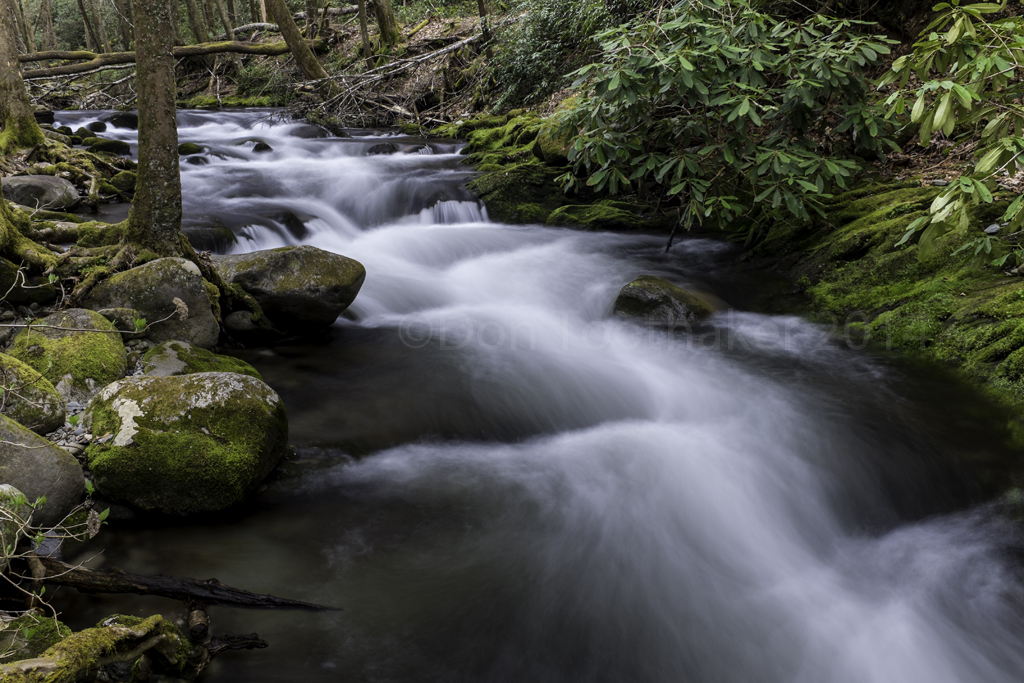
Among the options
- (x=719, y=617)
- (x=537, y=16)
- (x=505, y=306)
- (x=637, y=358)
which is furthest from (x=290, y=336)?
(x=537, y=16)

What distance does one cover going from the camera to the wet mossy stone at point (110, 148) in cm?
1113

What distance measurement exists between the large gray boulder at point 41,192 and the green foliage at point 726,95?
257 inches

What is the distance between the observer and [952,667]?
121 inches

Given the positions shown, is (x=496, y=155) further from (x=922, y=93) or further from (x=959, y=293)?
(x=922, y=93)

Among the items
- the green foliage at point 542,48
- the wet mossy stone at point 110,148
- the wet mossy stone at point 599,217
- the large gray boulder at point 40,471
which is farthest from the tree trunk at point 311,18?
the large gray boulder at point 40,471

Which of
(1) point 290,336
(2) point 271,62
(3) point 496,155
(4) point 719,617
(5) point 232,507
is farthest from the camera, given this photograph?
(2) point 271,62

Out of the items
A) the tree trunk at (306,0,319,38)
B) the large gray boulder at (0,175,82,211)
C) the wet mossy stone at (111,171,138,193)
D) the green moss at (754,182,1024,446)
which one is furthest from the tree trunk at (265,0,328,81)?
the green moss at (754,182,1024,446)

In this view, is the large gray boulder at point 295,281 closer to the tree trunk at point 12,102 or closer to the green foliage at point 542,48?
the tree trunk at point 12,102

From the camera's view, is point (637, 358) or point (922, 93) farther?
point (637, 358)

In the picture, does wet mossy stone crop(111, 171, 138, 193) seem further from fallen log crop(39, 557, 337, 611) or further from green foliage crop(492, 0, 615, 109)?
fallen log crop(39, 557, 337, 611)

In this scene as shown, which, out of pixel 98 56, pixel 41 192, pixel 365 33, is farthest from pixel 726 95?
pixel 98 56

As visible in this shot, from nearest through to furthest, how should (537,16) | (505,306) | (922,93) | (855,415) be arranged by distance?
(922,93)
(855,415)
(505,306)
(537,16)

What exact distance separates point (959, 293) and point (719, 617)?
13.5ft

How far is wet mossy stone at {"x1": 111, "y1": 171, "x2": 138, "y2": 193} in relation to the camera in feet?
31.2
